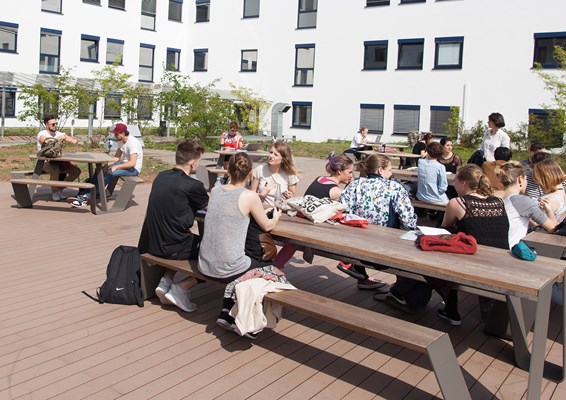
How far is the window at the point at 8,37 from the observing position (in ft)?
105

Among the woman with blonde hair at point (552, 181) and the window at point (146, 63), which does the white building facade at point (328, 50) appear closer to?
the window at point (146, 63)

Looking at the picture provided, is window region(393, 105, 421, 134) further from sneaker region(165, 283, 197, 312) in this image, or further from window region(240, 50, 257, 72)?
sneaker region(165, 283, 197, 312)

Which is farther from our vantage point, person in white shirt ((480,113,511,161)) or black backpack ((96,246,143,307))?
person in white shirt ((480,113,511,161))

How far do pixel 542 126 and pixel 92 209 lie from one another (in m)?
21.5

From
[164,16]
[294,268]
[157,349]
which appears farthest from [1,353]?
[164,16]

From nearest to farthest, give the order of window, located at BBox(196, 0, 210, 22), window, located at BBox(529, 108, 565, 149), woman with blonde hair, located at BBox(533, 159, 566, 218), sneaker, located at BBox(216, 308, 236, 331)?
sneaker, located at BBox(216, 308, 236, 331) < woman with blonde hair, located at BBox(533, 159, 566, 218) < window, located at BBox(529, 108, 565, 149) < window, located at BBox(196, 0, 210, 22)

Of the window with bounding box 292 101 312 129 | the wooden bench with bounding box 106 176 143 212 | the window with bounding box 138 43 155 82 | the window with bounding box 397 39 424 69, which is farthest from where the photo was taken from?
the window with bounding box 138 43 155 82

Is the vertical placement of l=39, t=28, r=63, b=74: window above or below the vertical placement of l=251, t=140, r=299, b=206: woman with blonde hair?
above

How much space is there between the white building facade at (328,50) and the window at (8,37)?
0.05 meters

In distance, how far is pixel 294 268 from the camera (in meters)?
7.16

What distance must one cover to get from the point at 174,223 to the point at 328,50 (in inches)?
1155

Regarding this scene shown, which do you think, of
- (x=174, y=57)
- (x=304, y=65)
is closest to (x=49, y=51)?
(x=174, y=57)

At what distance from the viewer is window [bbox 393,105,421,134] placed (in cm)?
3077

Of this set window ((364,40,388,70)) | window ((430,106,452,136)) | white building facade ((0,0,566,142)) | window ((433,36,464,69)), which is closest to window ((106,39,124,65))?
white building facade ((0,0,566,142))
